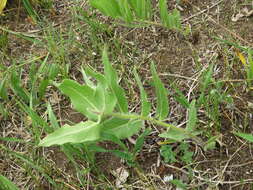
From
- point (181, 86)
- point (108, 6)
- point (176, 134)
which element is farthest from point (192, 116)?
point (108, 6)

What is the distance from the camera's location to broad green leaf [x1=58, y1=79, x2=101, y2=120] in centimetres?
121

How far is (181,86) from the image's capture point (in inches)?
72.1

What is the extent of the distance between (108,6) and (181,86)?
50 cm

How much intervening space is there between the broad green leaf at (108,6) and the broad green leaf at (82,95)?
69 cm

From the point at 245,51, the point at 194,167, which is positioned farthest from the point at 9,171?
the point at 245,51

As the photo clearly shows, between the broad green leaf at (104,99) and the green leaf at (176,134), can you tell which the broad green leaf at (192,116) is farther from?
the broad green leaf at (104,99)

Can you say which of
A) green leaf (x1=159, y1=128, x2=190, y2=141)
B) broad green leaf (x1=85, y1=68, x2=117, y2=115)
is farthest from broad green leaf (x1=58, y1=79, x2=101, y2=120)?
green leaf (x1=159, y1=128, x2=190, y2=141)

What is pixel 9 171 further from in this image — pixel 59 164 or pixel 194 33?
pixel 194 33

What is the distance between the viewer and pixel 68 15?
232cm

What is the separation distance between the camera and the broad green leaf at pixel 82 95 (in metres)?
1.21

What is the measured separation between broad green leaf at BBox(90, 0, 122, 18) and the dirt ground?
245mm

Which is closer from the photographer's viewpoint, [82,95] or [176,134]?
[82,95]

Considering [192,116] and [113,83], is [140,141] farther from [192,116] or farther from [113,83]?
[113,83]

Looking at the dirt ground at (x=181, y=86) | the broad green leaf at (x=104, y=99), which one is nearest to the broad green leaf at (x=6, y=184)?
the dirt ground at (x=181, y=86)
